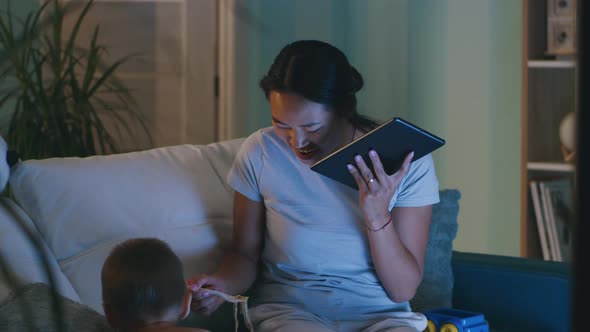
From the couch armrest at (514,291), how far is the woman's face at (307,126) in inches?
22.1

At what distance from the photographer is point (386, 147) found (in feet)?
4.79

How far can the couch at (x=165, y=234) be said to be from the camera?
1467 mm

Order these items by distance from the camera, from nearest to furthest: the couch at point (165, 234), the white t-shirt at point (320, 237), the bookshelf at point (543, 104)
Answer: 1. the couch at point (165, 234)
2. the white t-shirt at point (320, 237)
3. the bookshelf at point (543, 104)

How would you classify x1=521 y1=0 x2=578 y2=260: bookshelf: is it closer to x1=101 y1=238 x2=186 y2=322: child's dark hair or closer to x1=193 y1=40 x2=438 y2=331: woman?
x1=193 y1=40 x2=438 y2=331: woman

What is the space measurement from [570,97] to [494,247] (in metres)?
0.72

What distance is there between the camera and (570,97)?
2912mm

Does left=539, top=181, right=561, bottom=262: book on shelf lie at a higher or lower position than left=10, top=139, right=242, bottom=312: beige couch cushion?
lower

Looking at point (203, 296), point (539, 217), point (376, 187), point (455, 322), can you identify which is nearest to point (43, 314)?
point (203, 296)

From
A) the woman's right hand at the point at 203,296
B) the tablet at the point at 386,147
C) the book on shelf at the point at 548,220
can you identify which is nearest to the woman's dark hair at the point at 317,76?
the tablet at the point at 386,147

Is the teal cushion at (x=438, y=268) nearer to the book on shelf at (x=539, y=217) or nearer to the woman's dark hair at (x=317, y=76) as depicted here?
the woman's dark hair at (x=317, y=76)

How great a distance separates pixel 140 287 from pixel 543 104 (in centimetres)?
209

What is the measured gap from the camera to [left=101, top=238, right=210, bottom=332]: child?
120 centimetres

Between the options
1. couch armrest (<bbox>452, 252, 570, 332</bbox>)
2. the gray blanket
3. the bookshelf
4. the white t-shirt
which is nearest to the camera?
the gray blanket

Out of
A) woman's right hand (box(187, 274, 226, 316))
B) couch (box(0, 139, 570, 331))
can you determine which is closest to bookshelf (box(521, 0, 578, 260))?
couch (box(0, 139, 570, 331))
